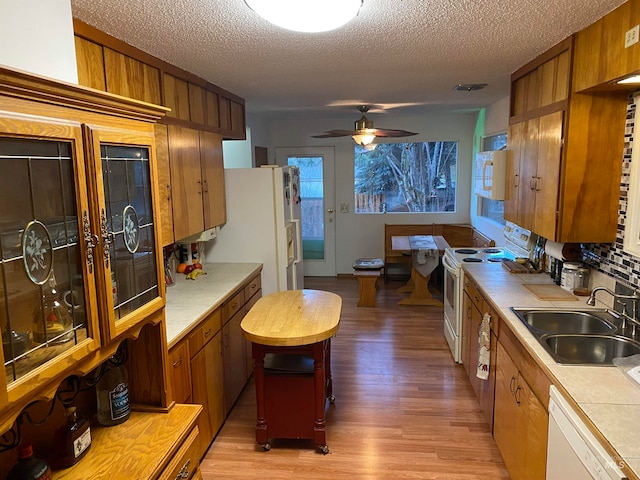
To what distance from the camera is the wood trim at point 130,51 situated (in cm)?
200

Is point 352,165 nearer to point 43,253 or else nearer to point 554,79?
point 554,79

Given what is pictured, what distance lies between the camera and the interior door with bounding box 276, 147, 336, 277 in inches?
269

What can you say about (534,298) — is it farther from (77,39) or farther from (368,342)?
(77,39)

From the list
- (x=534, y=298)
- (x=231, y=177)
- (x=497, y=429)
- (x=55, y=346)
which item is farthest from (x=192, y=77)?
(x=497, y=429)

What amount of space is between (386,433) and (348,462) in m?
0.39

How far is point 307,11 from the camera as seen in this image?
1.37 m

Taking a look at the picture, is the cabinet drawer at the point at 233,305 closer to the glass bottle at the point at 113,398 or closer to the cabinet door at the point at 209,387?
the cabinet door at the point at 209,387

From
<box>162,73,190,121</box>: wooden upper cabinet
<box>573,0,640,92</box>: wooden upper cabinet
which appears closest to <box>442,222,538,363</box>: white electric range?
<box>573,0,640,92</box>: wooden upper cabinet

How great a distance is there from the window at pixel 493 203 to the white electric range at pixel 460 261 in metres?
0.85

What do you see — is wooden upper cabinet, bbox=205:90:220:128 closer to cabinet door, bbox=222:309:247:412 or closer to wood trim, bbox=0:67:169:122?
cabinet door, bbox=222:309:247:412

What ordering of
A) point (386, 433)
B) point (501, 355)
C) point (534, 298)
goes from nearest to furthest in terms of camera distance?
point (501, 355) < point (534, 298) < point (386, 433)

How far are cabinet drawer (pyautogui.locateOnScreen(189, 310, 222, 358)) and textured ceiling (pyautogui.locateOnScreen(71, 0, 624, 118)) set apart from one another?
1552 millimetres

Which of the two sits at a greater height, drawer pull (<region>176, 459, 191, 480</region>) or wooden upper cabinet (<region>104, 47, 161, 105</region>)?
wooden upper cabinet (<region>104, 47, 161, 105</region>)

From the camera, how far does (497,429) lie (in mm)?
2609
